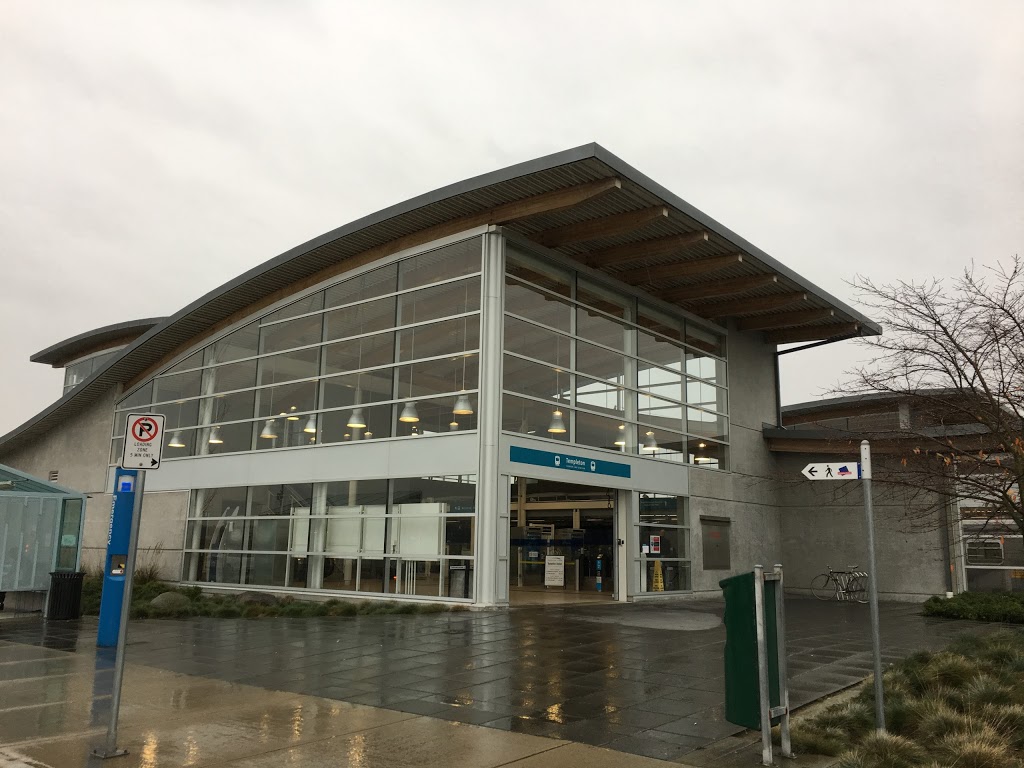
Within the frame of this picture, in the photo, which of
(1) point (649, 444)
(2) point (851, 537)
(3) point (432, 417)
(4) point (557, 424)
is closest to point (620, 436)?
(1) point (649, 444)

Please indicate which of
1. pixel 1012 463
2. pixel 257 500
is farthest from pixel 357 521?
pixel 1012 463

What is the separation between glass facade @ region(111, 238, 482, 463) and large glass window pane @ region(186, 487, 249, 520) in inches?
50.5

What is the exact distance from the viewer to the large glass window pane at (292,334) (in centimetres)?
2358

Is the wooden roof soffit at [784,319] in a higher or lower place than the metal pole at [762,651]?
higher

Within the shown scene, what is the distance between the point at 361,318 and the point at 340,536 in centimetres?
569

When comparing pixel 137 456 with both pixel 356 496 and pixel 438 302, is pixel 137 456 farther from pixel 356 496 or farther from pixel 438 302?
pixel 356 496

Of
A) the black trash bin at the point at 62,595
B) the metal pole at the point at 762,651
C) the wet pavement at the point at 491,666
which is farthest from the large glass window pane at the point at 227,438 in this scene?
the metal pole at the point at 762,651

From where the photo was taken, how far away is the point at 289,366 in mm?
24047

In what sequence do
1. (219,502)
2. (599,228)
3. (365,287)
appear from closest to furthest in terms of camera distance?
(599,228), (365,287), (219,502)

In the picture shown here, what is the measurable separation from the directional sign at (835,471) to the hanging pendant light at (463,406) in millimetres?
11839

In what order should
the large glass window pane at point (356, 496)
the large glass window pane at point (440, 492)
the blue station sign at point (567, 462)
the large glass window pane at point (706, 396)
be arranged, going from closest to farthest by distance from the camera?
the large glass window pane at point (440, 492) < the blue station sign at point (567, 462) < the large glass window pane at point (356, 496) < the large glass window pane at point (706, 396)

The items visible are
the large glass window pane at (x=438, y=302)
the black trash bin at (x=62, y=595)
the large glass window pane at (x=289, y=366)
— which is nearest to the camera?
the black trash bin at (x=62, y=595)

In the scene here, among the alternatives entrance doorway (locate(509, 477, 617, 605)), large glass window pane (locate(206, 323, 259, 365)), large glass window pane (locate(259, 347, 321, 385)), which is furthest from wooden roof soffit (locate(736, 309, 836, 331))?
large glass window pane (locate(206, 323, 259, 365))

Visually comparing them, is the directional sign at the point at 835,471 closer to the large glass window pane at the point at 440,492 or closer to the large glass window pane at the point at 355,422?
the large glass window pane at the point at 440,492
